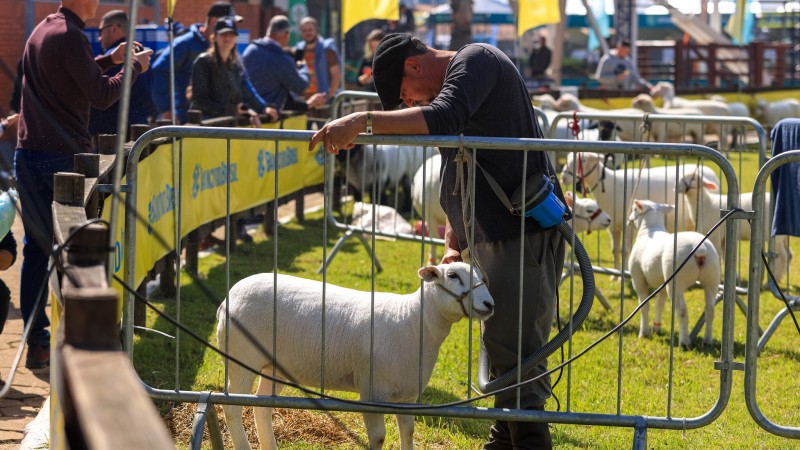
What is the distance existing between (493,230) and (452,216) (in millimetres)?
242

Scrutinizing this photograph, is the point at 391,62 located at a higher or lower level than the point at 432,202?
higher

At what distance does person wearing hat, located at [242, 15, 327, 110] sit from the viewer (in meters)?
12.0

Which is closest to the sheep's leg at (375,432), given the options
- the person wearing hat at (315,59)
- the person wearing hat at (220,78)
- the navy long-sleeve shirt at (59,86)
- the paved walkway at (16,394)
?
the paved walkway at (16,394)

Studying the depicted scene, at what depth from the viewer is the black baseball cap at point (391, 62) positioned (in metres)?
4.32

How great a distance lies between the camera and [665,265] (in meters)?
7.51

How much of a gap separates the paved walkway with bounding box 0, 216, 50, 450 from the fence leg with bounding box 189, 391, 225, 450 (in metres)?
1.09

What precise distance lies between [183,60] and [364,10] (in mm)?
3824

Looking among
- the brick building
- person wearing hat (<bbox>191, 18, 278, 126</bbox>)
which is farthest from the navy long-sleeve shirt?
the brick building

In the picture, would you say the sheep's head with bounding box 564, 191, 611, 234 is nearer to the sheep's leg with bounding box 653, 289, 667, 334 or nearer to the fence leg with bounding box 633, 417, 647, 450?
the sheep's leg with bounding box 653, 289, 667, 334

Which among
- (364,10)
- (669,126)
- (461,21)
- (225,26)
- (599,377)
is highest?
(461,21)

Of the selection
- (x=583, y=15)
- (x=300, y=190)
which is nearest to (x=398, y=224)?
(x=300, y=190)

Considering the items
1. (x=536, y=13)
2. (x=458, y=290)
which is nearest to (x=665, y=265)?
(x=458, y=290)

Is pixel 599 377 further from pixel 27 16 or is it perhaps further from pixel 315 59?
pixel 27 16

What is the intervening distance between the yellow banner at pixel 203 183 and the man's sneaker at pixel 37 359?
706mm
